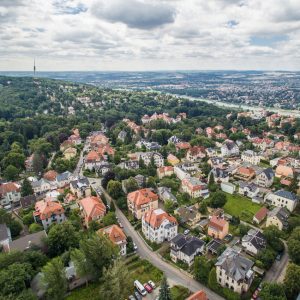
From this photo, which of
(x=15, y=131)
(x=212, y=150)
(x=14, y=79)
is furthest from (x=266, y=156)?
(x=14, y=79)

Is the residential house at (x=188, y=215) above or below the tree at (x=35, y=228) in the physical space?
above

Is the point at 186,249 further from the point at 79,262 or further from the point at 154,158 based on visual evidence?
the point at 154,158

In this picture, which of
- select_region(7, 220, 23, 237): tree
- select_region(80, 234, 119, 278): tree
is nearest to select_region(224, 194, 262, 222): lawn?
select_region(80, 234, 119, 278): tree

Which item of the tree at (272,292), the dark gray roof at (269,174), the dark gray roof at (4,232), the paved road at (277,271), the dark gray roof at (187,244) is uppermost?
the dark gray roof at (269,174)

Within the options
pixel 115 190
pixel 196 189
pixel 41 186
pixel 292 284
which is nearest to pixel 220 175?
pixel 196 189

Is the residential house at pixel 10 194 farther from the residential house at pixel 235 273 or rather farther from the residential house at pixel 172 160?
the residential house at pixel 235 273

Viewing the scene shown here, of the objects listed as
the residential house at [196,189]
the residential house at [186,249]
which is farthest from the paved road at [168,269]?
the residential house at [196,189]

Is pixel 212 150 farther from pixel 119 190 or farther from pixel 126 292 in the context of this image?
pixel 126 292
